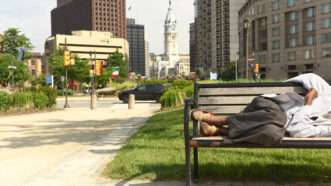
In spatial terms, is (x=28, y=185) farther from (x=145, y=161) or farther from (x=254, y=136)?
(x=254, y=136)

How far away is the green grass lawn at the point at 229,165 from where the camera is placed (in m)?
5.19

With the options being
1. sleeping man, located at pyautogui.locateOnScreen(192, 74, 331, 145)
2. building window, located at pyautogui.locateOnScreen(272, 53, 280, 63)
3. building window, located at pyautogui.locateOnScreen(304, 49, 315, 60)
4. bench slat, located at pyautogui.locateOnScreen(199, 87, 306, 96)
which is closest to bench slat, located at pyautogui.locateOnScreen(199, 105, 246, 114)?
bench slat, located at pyautogui.locateOnScreen(199, 87, 306, 96)

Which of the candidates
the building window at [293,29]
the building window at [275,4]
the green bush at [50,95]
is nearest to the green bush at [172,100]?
the green bush at [50,95]

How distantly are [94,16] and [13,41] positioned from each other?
102m

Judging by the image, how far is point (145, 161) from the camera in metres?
5.97

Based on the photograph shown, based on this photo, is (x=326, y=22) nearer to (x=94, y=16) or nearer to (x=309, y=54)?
(x=309, y=54)

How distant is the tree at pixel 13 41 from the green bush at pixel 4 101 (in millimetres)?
43885

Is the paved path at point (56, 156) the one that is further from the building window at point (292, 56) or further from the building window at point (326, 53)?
the building window at point (292, 56)

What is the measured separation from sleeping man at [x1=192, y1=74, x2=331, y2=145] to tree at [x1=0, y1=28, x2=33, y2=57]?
60716 mm

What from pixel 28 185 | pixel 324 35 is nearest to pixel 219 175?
pixel 28 185

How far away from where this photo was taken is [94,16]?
16150 cm

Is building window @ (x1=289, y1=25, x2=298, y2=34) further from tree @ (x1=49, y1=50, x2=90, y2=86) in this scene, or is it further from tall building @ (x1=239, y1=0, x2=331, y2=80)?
tree @ (x1=49, y1=50, x2=90, y2=86)

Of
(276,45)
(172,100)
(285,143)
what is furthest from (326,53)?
(285,143)

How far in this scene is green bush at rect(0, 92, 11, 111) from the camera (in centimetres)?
1950
